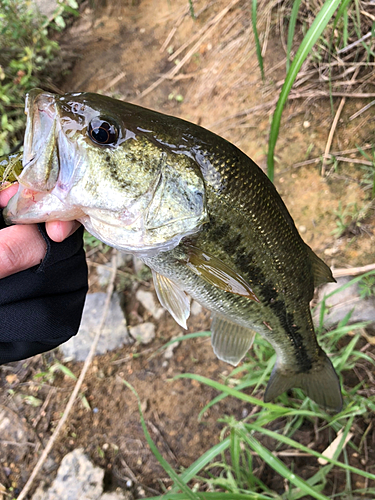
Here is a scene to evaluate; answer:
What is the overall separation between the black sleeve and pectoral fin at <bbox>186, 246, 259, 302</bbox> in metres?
0.56

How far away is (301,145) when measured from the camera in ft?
10.8

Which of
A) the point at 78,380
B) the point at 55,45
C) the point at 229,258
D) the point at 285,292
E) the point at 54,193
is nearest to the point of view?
the point at 54,193

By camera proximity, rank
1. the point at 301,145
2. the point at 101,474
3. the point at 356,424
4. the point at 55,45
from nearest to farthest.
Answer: the point at 356,424
the point at 101,474
the point at 301,145
the point at 55,45

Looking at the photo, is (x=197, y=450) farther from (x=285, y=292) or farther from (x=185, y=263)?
(x=185, y=263)

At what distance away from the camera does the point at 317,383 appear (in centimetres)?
190

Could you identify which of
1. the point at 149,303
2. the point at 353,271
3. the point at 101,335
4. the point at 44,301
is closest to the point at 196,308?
the point at 149,303

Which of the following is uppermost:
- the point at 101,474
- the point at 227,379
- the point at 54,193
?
the point at 54,193

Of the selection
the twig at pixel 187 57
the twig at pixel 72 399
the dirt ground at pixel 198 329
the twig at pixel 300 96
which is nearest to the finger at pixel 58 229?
the dirt ground at pixel 198 329

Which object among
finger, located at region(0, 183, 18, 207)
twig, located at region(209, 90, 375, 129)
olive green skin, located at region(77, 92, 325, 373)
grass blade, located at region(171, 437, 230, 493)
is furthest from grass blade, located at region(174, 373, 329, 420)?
twig, located at region(209, 90, 375, 129)

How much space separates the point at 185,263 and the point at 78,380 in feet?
6.74

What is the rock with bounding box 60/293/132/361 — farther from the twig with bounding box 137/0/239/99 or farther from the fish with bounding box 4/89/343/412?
the twig with bounding box 137/0/239/99

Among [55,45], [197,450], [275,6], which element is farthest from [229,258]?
[55,45]

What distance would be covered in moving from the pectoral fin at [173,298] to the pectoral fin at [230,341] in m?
0.38

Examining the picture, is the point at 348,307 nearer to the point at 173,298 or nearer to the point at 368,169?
the point at 368,169
